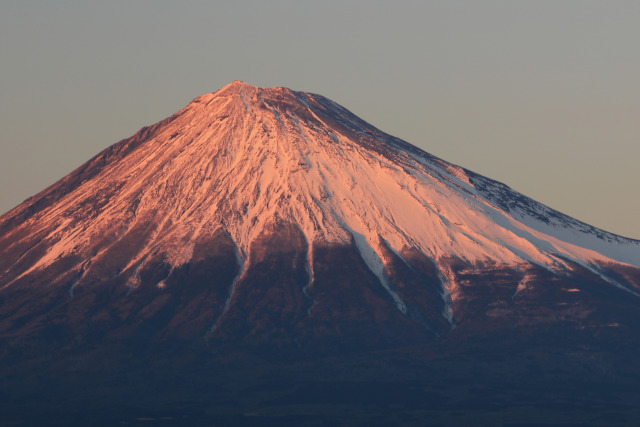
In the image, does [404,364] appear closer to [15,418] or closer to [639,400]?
[639,400]

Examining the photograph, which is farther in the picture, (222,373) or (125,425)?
(222,373)

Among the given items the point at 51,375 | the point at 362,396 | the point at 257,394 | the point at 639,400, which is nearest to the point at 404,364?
the point at 362,396

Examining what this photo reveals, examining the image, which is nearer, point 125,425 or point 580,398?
point 125,425

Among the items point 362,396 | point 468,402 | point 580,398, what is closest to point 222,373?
point 362,396

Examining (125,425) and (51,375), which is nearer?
(125,425)

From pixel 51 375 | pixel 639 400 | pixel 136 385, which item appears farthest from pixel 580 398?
pixel 51 375

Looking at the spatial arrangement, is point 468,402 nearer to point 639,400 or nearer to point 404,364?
point 404,364

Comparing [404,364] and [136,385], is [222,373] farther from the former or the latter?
[404,364]
